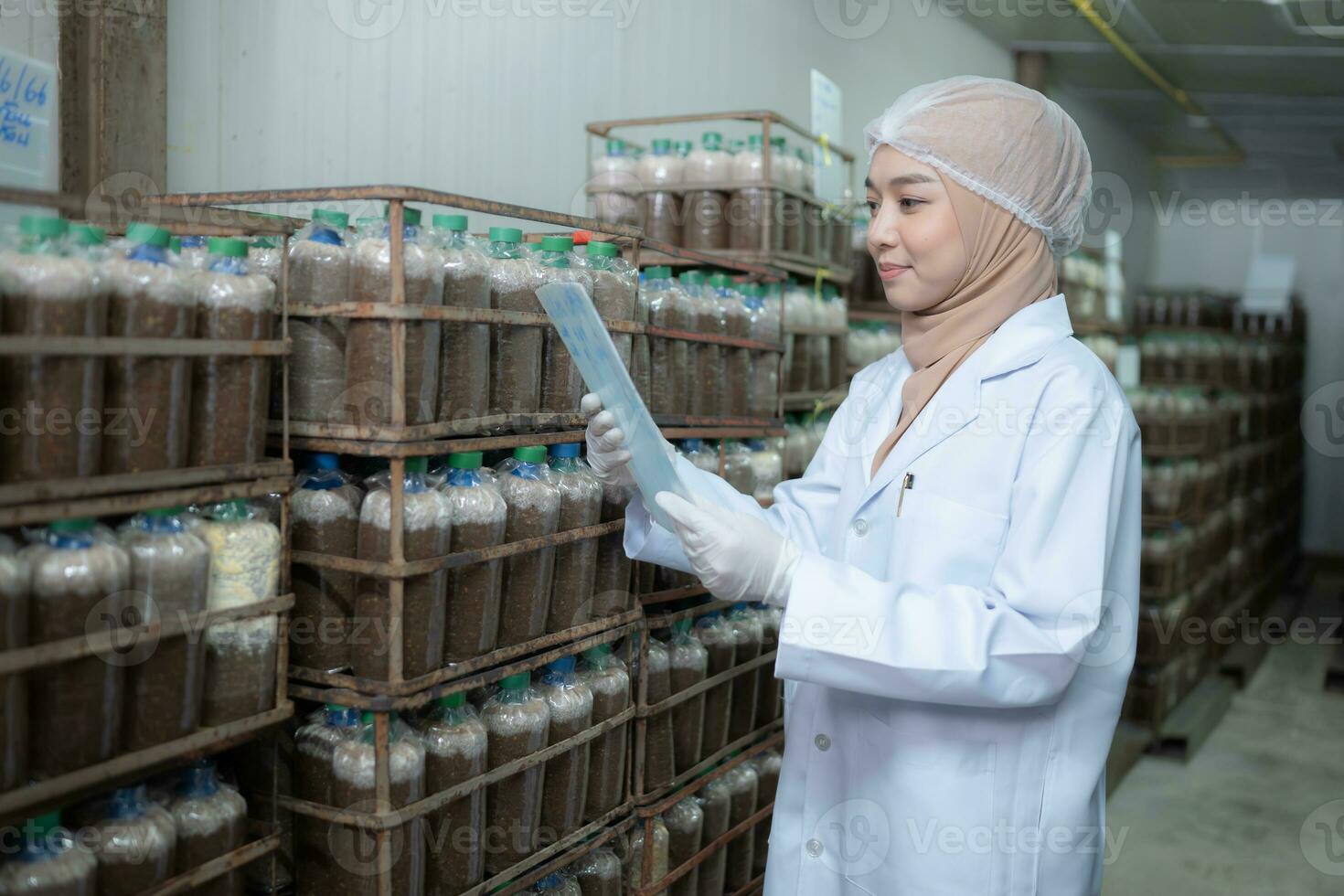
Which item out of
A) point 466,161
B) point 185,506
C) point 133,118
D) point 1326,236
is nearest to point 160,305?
point 185,506

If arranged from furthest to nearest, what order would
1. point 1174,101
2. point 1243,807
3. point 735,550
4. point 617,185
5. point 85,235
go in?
point 1174,101, point 1243,807, point 617,185, point 735,550, point 85,235

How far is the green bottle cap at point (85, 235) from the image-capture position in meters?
1.50

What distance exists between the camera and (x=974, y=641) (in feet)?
5.41

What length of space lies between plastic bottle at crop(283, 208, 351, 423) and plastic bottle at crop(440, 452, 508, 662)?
0.24m

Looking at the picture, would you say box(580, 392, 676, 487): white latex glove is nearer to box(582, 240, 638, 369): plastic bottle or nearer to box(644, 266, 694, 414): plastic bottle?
box(582, 240, 638, 369): plastic bottle

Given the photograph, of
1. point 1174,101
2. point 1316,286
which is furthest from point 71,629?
point 1316,286

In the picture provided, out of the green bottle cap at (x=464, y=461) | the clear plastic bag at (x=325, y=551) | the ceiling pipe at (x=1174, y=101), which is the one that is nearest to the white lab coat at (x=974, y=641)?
the green bottle cap at (x=464, y=461)

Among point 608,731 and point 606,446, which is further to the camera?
point 608,731

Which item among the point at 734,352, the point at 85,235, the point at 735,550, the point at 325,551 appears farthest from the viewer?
the point at 734,352

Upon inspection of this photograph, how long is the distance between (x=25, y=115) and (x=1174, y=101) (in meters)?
8.42

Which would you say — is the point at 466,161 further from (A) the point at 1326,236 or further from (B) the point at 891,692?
(A) the point at 1326,236

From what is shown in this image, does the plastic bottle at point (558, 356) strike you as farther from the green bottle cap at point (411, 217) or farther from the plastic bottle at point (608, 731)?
the plastic bottle at point (608, 731)

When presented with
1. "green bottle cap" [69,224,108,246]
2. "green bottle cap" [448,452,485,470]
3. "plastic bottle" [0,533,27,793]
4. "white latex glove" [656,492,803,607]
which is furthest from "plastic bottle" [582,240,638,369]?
"plastic bottle" [0,533,27,793]

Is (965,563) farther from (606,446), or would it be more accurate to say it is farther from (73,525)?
(73,525)
